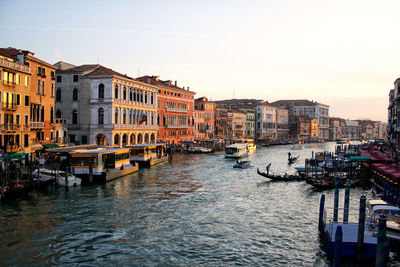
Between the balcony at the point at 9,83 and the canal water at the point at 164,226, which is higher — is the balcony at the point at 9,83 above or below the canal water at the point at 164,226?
above

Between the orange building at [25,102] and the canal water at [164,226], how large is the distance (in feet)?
22.1

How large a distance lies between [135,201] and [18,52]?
46.8 feet

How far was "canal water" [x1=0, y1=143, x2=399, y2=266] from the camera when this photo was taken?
10078mm

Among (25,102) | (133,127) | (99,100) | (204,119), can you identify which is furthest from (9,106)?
(204,119)

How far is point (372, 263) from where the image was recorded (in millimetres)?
A: 9516

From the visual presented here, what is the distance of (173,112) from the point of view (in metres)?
49.4

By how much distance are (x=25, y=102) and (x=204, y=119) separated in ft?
124

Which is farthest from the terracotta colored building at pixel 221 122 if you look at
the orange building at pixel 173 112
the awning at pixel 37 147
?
the awning at pixel 37 147

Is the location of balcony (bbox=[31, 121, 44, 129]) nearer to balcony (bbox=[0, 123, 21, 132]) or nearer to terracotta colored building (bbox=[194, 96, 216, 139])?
balcony (bbox=[0, 123, 21, 132])

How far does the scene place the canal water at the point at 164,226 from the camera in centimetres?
1008

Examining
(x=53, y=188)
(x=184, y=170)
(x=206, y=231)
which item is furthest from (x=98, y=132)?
(x=206, y=231)

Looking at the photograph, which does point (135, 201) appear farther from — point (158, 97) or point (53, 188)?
point (158, 97)

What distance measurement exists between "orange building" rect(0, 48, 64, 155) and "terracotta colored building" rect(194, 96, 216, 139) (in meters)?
30.6

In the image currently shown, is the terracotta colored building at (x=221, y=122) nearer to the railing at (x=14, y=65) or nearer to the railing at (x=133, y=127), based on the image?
the railing at (x=133, y=127)
